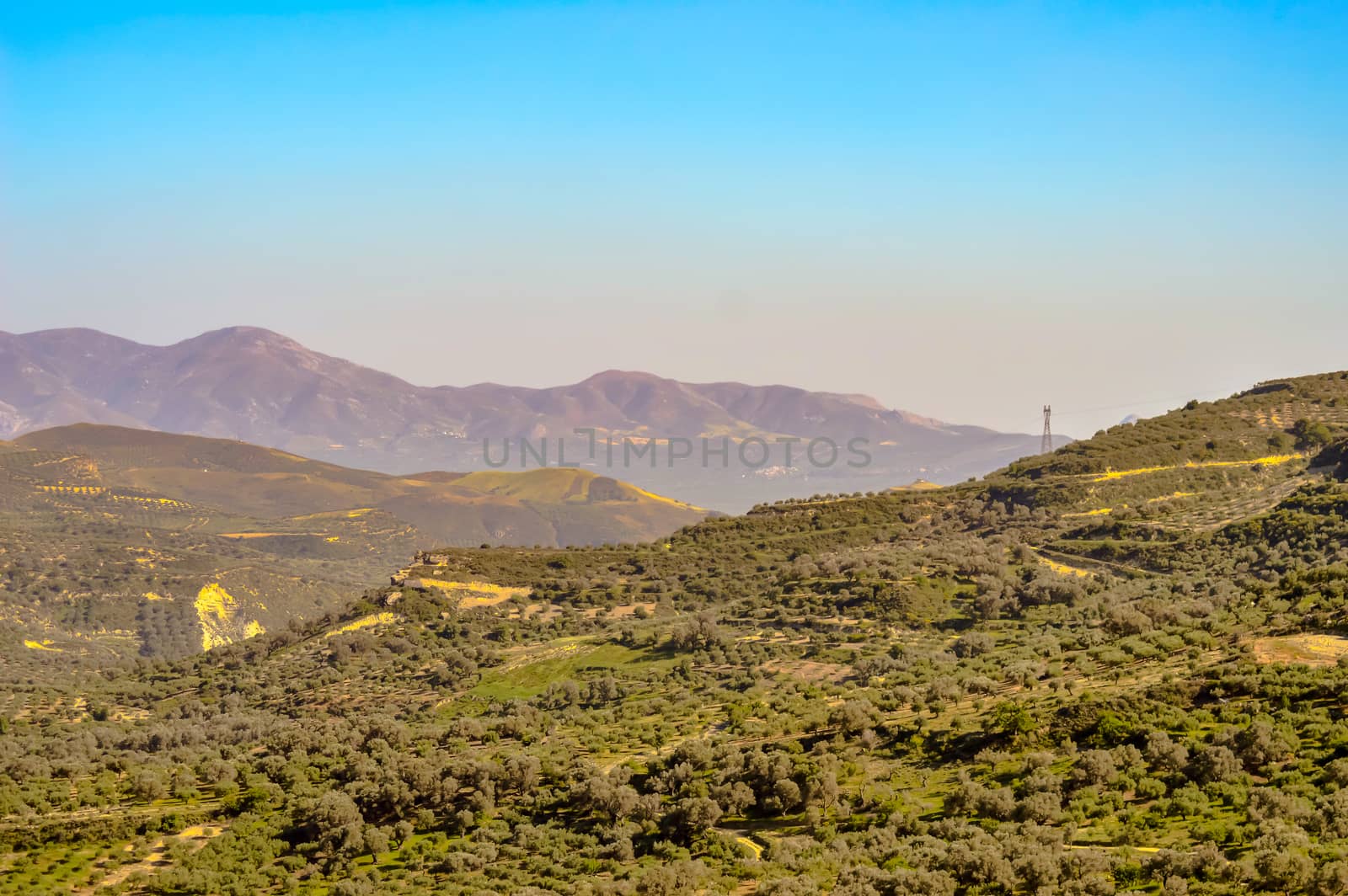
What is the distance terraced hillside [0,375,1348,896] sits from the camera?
91.3 feet

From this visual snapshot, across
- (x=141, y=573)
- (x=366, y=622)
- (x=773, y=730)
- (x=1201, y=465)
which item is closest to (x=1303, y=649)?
(x=773, y=730)

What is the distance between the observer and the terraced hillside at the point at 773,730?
27.8 meters

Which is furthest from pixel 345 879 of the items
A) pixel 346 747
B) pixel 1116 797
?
pixel 1116 797

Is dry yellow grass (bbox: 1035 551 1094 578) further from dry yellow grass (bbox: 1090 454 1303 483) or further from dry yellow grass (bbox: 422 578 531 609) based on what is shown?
dry yellow grass (bbox: 422 578 531 609)

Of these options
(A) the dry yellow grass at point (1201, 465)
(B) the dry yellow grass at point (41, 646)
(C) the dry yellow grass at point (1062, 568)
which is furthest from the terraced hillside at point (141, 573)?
(A) the dry yellow grass at point (1201, 465)

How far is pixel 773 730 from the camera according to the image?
3997cm

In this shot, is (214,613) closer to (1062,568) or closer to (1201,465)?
(1062,568)

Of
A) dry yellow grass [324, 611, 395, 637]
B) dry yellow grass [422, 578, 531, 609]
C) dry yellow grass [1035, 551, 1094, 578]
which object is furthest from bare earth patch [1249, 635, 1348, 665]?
dry yellow grass [324, 611, 395, 637]

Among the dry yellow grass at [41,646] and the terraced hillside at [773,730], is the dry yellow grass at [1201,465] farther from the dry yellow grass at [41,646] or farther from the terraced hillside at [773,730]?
the dry yellow grass at [41,646]

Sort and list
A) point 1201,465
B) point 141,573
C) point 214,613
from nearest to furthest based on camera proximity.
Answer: point 1201,465 → point 214,613 → point 141,573

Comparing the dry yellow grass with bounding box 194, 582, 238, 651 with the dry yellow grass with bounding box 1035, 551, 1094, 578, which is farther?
the dry yellow grass with bounding box 194, 582, 238, 651

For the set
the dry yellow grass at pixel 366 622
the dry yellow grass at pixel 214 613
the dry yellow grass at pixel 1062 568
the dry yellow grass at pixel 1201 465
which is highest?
the dry yellow grass at pixel 1201 465

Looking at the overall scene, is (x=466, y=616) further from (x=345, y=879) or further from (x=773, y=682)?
(x=345, y=879)

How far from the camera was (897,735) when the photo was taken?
3678 centimetres
